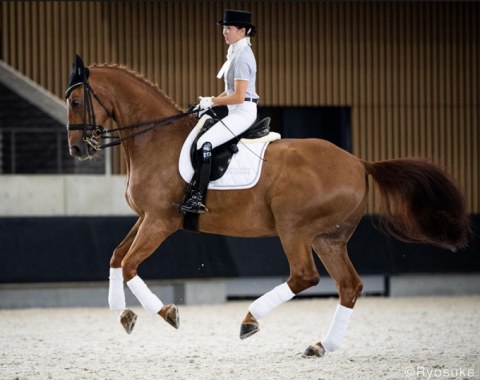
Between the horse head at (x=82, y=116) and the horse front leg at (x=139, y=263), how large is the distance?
66 cm

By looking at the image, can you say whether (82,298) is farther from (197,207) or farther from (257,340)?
(197,207)

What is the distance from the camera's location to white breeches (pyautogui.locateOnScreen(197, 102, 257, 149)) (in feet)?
20.3

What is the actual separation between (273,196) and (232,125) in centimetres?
56

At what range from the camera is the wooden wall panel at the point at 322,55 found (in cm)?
1288

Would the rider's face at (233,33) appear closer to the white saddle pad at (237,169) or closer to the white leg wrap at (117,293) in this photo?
the white saddle pad at (237,169)

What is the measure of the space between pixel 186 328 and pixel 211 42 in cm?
571

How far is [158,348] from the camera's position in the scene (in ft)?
23.5

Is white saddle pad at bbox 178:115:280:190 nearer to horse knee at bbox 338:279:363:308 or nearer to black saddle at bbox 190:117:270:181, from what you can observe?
black saddle at bbox 190:117:270:181

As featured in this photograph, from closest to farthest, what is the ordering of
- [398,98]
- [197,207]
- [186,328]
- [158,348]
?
1. [197,207]
2. [158,348]
3. [186,328]
4. [398,98]

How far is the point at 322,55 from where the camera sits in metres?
13.5

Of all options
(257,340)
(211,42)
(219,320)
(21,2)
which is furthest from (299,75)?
(257,340)

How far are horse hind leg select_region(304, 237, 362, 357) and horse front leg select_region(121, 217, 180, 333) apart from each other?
1.07m

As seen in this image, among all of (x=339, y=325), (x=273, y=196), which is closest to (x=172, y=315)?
(x=273, y=196)

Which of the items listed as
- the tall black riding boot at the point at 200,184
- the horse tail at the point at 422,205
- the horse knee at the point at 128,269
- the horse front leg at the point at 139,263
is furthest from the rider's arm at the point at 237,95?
the horse knee at the point at 128,269
